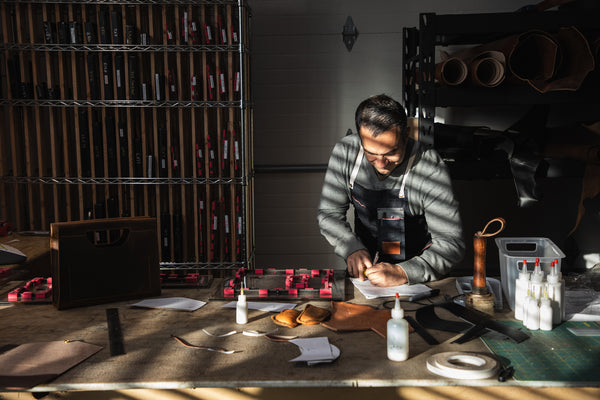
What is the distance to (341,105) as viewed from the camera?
4.93 meters

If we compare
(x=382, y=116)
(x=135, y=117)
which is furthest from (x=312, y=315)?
(x=135, y=117)

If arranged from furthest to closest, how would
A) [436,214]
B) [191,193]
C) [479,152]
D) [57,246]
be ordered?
[191,193]
[479,152]
[436,214]
[57,246]

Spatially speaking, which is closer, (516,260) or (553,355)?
(553,355)

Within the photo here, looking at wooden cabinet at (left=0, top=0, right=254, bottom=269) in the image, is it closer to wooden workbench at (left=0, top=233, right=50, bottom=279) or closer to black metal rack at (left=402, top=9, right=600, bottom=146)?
wooden workbench at (left=0, top=233, right=50, bottom=279)

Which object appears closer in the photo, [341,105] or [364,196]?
[364,196]

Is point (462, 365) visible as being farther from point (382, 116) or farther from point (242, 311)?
point (382, 116)

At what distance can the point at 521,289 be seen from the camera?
2.01 m

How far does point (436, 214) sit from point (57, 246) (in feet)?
5.67

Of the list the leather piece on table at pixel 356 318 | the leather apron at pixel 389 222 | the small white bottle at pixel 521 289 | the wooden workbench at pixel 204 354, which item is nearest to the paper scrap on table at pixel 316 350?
the wooden workbench at pixel 204 354

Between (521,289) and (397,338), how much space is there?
62cm

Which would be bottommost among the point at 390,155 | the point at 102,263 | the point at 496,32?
the point at 102,263

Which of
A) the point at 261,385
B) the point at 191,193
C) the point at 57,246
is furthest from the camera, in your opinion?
the point at 191,193

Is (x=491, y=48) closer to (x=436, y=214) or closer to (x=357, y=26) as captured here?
(x=436, y=214)

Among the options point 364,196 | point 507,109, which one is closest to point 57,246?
point 364,196
